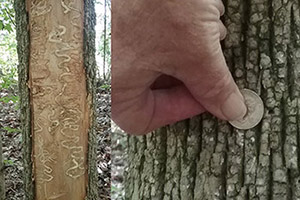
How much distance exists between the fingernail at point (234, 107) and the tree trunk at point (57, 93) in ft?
0.86

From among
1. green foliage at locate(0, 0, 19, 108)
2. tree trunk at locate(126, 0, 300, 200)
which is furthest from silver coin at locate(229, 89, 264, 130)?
green foliage at locate(0, 0, 19, 108)

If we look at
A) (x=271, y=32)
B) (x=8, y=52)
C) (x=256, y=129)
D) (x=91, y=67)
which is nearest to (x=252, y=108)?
(x=256, y=129)

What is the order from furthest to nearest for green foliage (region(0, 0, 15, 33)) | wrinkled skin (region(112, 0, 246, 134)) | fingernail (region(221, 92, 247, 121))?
green foliage (region(0, 0, 15, 33)), fingernail (region(221, 92, 247, 121)), wrinkled skin (region(112, 0, 246, 134))

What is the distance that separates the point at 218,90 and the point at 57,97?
0.29 m

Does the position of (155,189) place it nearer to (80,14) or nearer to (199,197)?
(199,197)

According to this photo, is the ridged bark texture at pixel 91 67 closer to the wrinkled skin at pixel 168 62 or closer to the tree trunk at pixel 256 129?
the wrinkled skin at pixel 168 62

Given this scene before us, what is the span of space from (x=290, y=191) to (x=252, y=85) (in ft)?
0.79

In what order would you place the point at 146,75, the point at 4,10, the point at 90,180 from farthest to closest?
the point at 4,10 < the point at 90,180 < the point at 146,75

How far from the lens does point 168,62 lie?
64 centimetres

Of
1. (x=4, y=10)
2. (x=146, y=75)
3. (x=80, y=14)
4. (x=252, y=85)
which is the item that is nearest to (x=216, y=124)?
(x=252, y=85)

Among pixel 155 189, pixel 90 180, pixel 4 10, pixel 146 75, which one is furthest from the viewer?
pixel 4 10

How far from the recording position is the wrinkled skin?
1.97 feet

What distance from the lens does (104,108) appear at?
92 cm

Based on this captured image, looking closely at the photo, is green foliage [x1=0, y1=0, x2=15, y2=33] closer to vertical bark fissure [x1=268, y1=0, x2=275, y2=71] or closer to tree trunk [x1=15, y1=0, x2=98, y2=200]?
tree trunk [x1=15, y1=0, x2=98, y2=200]
